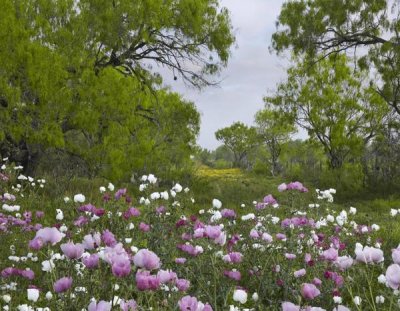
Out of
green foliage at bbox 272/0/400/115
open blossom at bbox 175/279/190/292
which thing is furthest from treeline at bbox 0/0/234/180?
open blossom at bbox 175/279/190/292

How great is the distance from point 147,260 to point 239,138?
6108cm

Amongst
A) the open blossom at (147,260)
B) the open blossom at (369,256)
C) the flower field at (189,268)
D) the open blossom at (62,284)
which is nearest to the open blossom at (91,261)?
the flower field at (189,268)

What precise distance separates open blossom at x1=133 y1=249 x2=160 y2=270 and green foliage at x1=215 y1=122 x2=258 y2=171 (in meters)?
57.3

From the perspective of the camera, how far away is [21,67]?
10875 millimetres

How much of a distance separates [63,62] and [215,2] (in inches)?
238

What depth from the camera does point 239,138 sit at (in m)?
62.6

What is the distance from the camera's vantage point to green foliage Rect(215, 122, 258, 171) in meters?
60.9

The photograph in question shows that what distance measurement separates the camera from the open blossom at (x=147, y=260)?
180 centimetres

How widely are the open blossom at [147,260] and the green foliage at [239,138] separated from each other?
188 feet

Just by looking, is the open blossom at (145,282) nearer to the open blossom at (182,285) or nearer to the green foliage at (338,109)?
the open blossom at (182,285)

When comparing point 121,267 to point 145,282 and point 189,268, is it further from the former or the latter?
point 189,268

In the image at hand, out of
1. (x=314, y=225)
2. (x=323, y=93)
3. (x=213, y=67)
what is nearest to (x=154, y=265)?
(x=314, y=225)

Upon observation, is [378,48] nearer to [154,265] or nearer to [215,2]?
[215,2]

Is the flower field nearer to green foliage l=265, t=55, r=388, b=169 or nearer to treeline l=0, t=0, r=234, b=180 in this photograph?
treeline l=0, t=0, r=234, b=180
